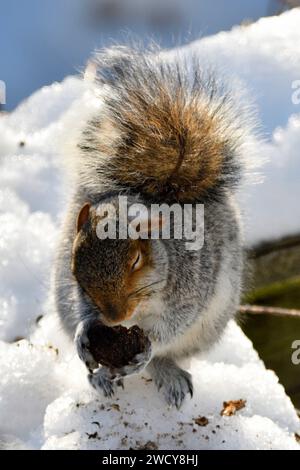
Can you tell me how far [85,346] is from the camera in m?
1.81

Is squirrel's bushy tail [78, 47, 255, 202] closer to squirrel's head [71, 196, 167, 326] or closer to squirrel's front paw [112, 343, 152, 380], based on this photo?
squirrel's head [71, 196, 167, 326]

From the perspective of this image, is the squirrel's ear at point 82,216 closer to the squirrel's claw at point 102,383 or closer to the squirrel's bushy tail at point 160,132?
the squirrel's bushy tail at point 160,132

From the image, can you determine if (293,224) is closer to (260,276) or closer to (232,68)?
(260,276)

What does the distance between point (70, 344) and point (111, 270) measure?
55cm

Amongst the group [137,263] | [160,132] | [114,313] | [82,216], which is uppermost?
[160,132]

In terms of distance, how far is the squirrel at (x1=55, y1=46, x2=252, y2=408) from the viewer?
177cm

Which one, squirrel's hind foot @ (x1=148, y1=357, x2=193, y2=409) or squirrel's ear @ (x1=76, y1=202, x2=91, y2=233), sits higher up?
squirrel's ear @ (x1=76, y1=202, x2=91, y2=233)

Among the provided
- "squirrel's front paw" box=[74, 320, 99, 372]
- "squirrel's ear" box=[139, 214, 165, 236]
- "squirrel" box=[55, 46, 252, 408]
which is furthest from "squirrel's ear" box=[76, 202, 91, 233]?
"squirrel's front paw" box=[74, 320, 99, 372]

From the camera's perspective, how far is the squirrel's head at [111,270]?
1.63 m

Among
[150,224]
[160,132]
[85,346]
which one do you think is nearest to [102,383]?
[85,346]

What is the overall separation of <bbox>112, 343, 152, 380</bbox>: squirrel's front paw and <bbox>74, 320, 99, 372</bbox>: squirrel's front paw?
7 cm

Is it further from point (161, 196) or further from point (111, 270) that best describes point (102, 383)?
point (161, 196)

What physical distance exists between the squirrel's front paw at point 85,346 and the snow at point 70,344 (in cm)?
8

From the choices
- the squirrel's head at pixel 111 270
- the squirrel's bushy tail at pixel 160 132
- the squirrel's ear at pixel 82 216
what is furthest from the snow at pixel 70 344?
the squirrel's ear at pixel 82 216
